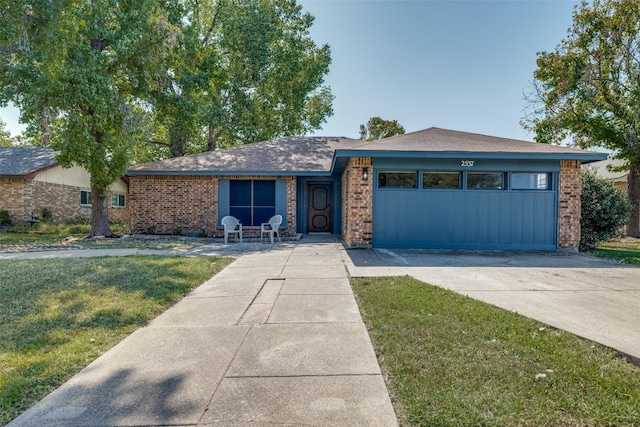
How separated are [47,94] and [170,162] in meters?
4.18

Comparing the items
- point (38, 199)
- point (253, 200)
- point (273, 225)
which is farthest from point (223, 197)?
point (38, 199)

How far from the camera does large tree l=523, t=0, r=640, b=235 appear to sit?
13.3 metres

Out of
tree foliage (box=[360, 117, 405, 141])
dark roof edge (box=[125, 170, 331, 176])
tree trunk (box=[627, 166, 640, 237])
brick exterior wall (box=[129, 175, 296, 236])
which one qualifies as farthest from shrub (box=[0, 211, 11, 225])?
tree trunk (box=[627, 166, 640, 237])

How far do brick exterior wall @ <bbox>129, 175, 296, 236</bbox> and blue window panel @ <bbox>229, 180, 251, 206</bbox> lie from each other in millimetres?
314

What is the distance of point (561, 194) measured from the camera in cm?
854

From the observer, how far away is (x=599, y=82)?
1376cm

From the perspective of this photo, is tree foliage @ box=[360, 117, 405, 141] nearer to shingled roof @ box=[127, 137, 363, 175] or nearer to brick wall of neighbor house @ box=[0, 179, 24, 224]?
shingled roof @ box=[127, 137, 363, 175]

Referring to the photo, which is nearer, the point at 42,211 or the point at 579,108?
the point at 579,108

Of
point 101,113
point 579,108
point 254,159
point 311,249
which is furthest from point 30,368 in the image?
point 579,108

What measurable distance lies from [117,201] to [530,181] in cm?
2192

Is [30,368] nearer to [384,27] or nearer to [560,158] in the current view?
[560,158]

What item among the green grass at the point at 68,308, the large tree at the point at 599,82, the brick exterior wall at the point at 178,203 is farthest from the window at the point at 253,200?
the large tree at the point at 599,82

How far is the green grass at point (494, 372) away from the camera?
1902 millimetres

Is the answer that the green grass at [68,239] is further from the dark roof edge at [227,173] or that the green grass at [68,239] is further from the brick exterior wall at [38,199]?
the dark roof edge at [227,173]
